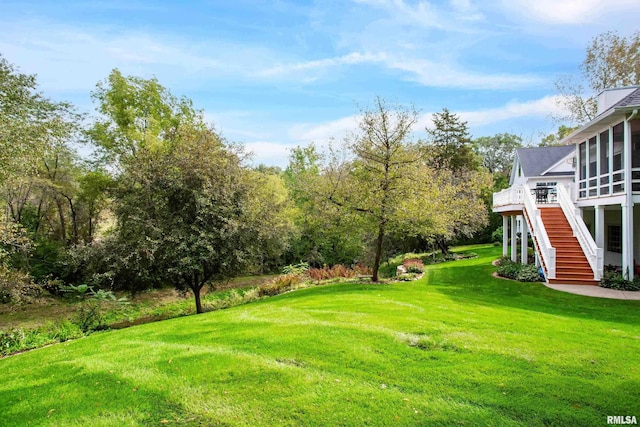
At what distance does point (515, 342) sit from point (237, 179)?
927cm

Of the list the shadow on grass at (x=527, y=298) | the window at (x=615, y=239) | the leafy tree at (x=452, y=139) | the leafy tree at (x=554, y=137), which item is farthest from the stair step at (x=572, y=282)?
the leafy tree at (x=554, y=137)

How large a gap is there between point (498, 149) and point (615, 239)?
41.2 m

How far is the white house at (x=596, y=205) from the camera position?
408 inches

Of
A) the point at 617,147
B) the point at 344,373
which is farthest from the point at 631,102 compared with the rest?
the point at 344,373

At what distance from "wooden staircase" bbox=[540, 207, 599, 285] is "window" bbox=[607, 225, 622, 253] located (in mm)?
2377

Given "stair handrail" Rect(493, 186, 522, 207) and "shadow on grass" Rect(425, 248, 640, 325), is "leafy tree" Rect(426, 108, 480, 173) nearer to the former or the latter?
"stair handrail" Rect(493, 186, 522, 207)

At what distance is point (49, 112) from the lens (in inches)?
688

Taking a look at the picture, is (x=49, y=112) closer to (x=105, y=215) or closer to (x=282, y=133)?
(x=105, y=215)

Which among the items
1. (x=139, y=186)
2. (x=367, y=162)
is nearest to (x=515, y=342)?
(x=367, y=162)

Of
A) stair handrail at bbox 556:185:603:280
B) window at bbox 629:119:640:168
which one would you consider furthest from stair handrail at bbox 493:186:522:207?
window at bbox 629:119:640:168

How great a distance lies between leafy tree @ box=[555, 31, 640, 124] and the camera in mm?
21984

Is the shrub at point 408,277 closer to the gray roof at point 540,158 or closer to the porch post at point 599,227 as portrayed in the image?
the porch post at point 599,227

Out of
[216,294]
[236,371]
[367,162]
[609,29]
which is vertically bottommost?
[216,294]

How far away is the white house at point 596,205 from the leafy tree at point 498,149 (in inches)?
1492
